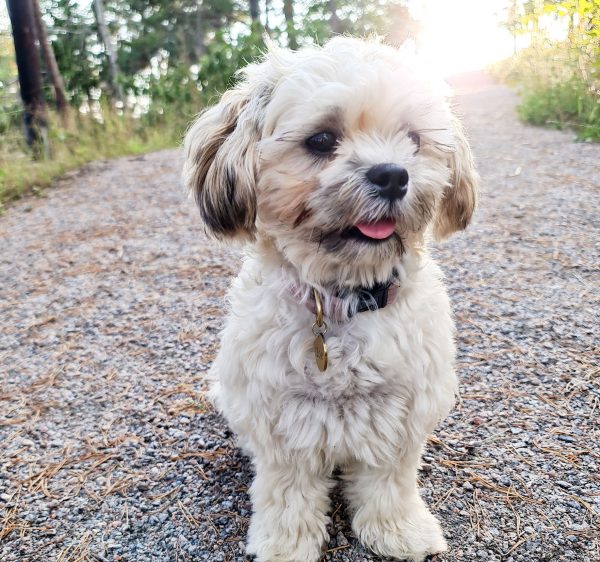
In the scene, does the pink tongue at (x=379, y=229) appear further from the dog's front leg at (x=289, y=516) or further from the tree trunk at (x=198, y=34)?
the tree trunk at (x=198, y=34)

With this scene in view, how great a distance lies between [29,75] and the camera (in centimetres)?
930

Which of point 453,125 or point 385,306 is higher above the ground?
point 453,125

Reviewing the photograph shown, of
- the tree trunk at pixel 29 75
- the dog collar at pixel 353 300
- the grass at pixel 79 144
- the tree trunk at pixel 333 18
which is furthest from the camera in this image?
the tree trunk at pixel 333 18

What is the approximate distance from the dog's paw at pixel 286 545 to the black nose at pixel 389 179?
1377mm

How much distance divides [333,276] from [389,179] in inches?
16.5

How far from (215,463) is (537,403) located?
1.71 meters

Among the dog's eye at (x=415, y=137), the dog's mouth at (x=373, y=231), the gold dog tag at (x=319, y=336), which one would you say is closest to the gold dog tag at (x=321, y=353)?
the gold dog tag at (x=319, y=336)

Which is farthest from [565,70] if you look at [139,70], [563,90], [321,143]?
[139,70]

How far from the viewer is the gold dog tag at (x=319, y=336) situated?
1.83 metres

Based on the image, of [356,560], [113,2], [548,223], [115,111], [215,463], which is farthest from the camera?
[113,2]

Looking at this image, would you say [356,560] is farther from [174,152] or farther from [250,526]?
[174,152]

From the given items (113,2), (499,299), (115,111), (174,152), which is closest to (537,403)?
(499,299)

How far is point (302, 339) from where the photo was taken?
1917mm

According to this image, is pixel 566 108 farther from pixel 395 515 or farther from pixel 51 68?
pixel 51 68
